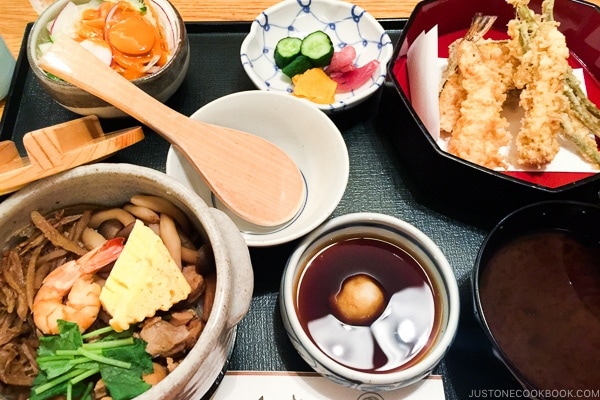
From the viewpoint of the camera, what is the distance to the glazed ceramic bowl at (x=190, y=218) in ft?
2.92

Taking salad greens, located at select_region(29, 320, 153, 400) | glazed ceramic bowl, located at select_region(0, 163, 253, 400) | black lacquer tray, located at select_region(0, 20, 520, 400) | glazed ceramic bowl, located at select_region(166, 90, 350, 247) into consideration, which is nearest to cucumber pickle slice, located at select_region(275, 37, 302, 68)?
black lacquer tray, located at select_region(0, 20, 520, 400)

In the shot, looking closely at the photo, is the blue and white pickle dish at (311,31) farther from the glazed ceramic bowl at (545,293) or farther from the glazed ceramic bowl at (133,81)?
the glazed ceramic bowl at (545,293)

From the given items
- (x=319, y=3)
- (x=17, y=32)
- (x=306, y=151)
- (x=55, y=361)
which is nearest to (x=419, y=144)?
(x=306, y=151)

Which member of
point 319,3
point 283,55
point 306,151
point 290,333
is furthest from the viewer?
point 319,3

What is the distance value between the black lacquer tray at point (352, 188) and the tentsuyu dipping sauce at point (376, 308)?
94mm

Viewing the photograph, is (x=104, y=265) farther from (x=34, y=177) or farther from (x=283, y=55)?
(x=283, y=55)

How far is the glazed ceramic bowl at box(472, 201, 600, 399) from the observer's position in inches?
43.3

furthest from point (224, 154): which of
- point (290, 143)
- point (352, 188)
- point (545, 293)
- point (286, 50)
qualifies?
point (545, 293)

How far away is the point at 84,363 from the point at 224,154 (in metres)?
0.62

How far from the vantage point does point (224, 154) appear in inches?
52.4

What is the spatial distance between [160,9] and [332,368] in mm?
1130

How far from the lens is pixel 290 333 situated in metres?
1.11

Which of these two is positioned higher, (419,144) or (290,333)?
(419,144)

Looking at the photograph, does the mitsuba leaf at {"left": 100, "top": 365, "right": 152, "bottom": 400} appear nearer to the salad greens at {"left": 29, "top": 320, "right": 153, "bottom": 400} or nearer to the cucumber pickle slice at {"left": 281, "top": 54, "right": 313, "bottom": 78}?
the salad greens at {"left": 29, "top": 320, "right": 153, "bottom": 400}
